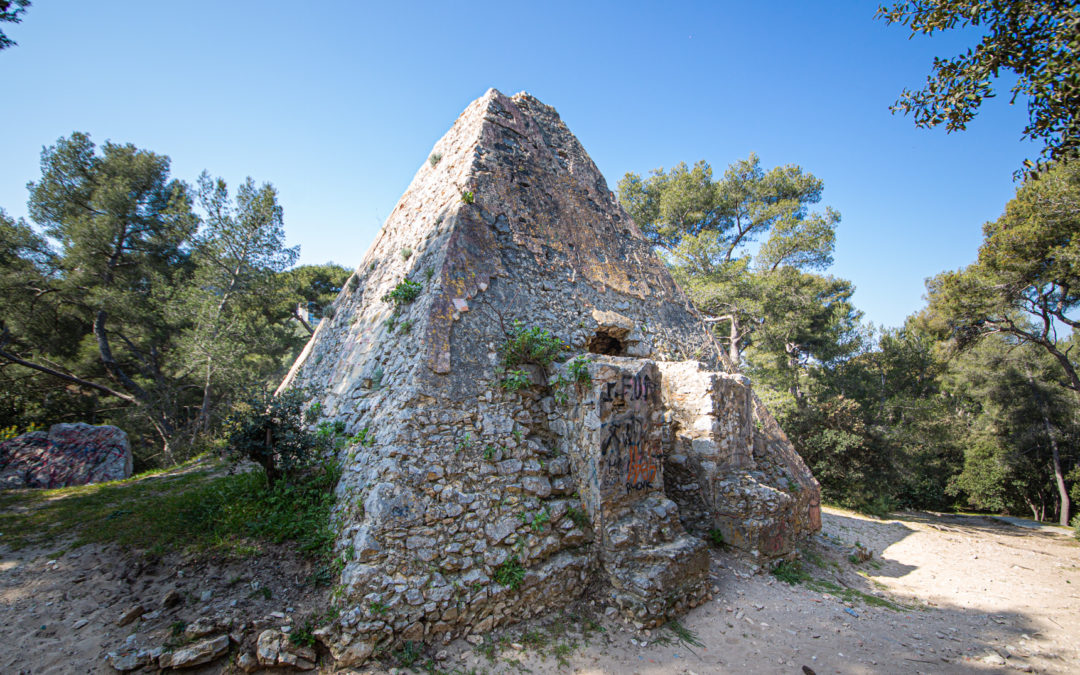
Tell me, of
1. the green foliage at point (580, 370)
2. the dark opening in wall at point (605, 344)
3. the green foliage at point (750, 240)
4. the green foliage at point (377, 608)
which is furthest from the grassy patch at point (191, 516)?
the green foliage at point (750, 240)

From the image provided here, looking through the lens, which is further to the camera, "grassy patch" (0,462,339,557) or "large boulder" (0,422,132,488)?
"large boulder" (0,422,132,488)

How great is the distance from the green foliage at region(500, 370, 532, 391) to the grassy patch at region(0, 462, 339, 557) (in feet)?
7.09

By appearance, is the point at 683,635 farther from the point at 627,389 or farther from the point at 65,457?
the point at 65,457

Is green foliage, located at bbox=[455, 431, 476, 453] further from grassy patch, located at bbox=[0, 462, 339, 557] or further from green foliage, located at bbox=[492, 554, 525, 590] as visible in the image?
grassy patch, located at bbox=[0, 462, 339, 557]

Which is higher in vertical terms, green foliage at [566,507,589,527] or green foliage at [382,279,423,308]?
green foliage at [382,279,423,308]

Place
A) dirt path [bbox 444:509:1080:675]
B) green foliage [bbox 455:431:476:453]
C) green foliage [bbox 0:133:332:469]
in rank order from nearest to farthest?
dirt path [bbox 444:509:1080:675]
green foliage [bbox 455:431:476:453]
green foliage [bbox 0:133:332:469]

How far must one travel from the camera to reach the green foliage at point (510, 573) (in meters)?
3.91

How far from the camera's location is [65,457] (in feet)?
23.9

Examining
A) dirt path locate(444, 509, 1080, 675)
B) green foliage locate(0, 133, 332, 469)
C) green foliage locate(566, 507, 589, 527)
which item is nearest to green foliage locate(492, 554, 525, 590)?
dirt path locate(444, 509, 1080, 675)

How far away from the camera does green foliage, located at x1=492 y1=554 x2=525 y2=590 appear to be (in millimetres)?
3910

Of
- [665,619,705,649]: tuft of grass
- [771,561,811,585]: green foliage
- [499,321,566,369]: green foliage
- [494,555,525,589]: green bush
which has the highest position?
[499,321,566,369]: green foliage

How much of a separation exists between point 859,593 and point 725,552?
1871mm

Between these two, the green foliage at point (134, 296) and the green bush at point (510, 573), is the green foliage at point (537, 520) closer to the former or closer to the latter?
the green bush at point (510, 573)

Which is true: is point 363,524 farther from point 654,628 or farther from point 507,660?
point 654,628
